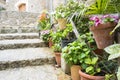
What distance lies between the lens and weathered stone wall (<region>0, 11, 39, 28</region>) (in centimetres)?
694

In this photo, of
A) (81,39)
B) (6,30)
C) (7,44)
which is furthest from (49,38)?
(6,30)

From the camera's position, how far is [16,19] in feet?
23.6

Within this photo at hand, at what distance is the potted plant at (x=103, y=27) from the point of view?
1787 mm

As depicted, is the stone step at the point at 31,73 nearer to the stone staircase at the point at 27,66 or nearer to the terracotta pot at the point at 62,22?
the stone staircase at the point at 27,66

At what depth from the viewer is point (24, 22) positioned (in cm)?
731

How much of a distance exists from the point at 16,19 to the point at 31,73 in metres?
4.99

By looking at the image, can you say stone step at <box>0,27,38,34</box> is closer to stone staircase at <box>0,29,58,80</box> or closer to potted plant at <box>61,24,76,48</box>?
stone staircase at <box>0,29,58,80</box>

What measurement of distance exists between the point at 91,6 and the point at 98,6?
0.11 m

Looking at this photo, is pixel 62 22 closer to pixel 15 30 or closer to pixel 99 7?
pixel 99 7

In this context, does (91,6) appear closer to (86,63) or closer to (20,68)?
(86,63)

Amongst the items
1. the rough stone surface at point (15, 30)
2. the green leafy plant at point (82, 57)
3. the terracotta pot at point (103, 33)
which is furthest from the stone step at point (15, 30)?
the terracotta pot at point (103, 33)

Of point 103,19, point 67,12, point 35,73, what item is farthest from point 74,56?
point 67,12

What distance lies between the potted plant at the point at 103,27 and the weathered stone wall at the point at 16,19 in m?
5.34

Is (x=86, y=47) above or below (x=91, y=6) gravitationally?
below
